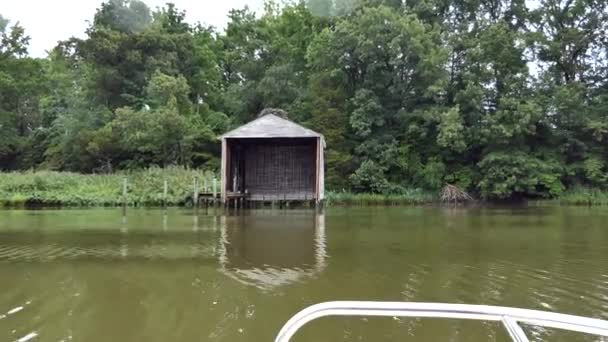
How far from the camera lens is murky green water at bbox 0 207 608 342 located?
15.8ft

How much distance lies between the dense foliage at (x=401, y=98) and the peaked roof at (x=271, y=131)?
24.2 feet

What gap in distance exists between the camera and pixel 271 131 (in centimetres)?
2067

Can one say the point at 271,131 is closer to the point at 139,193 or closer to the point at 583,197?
the point at 139,193

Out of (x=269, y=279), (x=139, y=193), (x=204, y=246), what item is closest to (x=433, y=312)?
(x=269, y=279)

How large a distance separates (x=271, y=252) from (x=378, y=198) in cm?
1804

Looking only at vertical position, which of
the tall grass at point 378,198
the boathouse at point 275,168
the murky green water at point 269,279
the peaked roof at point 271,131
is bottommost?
the murky green water at point 269,279

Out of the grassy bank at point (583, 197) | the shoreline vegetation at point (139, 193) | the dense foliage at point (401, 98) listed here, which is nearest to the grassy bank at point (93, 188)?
the shoreline vegetation at point (139, 193)

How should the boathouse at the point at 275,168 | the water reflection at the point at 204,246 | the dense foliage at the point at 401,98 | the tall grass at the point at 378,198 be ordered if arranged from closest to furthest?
1. the water reflection at the point at 204,246
2. the boathouse at the point at 275,168
3. the tall grass at the point at 378,198
4. the dense foliage at the point at 401,98

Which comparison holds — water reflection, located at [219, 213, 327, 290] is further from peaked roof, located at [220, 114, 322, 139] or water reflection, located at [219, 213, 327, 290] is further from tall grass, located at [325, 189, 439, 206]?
tall grass, located at [325, 189, 439, 206]

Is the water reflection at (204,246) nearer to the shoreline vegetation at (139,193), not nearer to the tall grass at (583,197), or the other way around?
the shoreline vegetation at (139,193)

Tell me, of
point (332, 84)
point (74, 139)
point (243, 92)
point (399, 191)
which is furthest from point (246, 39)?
point (399, 191)

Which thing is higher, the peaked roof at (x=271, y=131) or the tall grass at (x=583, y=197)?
the peaked roof at (x=271, y=131)

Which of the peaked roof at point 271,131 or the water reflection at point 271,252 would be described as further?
the peaked roof at point 271,131

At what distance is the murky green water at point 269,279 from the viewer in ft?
15.8
